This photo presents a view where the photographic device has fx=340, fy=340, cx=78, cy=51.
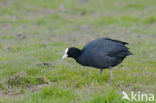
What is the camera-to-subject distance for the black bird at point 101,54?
292 inches

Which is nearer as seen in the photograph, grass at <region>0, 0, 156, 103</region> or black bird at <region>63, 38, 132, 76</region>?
grass at <region>0, 0, 156, 103</region>

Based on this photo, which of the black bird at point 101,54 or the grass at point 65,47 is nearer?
the grass at point 65,47

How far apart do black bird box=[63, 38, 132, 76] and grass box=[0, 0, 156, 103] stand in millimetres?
309

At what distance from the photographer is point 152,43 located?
444 inches

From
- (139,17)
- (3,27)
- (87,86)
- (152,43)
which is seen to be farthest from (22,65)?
(139,17)

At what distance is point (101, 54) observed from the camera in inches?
293

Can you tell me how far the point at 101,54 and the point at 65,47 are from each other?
3521 millimetres

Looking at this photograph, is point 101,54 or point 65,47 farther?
point 65,47

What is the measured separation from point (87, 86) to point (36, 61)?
2663 millimetres

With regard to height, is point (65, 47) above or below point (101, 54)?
below

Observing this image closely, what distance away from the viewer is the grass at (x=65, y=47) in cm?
636

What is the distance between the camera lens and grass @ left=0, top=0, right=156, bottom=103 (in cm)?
636

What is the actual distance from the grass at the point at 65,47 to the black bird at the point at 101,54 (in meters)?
0.31

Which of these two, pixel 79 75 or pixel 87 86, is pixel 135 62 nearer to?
pixel 79 75
